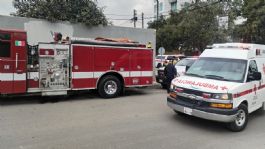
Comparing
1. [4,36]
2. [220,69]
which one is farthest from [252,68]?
[4,36]

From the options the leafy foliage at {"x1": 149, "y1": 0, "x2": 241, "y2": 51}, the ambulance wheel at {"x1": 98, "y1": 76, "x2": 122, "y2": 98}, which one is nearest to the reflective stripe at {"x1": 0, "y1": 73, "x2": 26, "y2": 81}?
the ambulance wheel at {"x1": 98, "y1": 76, "x2": 122, "y2": 98}

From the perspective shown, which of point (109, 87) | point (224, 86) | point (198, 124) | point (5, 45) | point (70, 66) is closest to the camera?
point (224, 86)

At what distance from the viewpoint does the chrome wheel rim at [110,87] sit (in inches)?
449

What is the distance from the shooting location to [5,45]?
30.8 feet

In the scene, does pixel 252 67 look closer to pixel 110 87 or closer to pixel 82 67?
pixel 110 87

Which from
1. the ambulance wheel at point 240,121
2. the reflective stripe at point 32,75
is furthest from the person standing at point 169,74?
the reflective stripe at point 32,75

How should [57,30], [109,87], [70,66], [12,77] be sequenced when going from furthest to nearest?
[57,30]
[109,87]
[70,66]
[12,77]

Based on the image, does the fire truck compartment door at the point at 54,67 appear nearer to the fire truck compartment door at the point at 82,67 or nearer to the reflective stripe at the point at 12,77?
the fire truck compartment door at the point at 82,67

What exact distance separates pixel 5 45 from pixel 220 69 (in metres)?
6.83

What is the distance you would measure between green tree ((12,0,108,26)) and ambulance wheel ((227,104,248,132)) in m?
11.5

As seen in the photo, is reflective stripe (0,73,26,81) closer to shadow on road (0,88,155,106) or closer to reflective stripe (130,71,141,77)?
shadow on road (0,88,155,106)

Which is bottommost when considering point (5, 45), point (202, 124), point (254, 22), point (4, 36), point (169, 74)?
point (202, 124)

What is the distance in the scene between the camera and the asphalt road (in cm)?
590

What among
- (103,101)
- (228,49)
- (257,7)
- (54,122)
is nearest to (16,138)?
(54,122)
